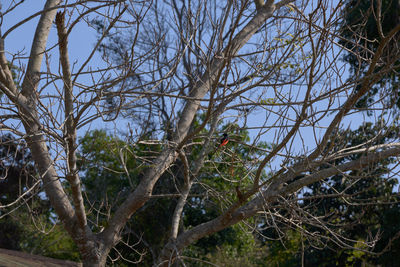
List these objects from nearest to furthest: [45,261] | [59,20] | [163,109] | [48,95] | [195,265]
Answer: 1. [59,20]
2. [48,95]
3. [45,261]
4. [195,265]
5. [163,109]

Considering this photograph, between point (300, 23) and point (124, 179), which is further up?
point (124, 179)

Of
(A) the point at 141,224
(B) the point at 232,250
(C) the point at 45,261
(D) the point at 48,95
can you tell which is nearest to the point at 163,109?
(A) the point at 141,224

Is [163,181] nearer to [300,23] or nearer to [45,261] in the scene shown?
[45,261]

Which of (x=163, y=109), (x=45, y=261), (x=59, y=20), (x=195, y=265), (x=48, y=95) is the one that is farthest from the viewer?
(x=163, y=109)

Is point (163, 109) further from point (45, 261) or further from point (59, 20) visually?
point (59, 20)

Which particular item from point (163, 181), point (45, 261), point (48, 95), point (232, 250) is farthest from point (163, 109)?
point (48, 95)

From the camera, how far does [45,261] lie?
243 inches

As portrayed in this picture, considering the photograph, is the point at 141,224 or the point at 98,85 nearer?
the point at 98,85

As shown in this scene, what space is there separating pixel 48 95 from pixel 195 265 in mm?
9414

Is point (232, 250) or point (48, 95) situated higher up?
point (232, 250)

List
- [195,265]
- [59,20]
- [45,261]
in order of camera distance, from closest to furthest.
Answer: [59,20], [45,261], [195,265]

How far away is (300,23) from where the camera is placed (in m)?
4.12

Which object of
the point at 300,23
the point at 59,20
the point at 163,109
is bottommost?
the point at 59,20

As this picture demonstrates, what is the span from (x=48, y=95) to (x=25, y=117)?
33cm
